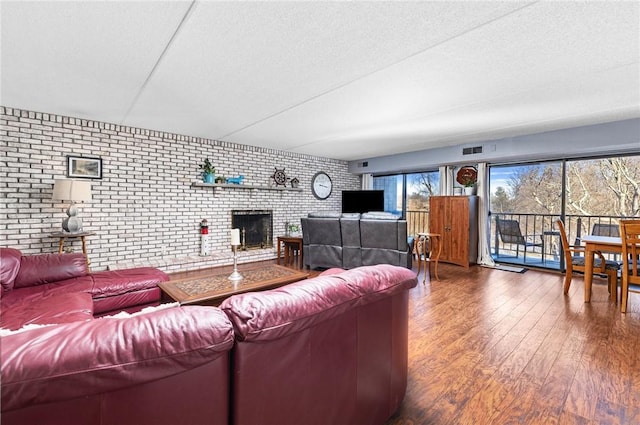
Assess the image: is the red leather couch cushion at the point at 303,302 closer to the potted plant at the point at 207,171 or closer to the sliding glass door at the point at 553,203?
the potted plant at the point at 207,171

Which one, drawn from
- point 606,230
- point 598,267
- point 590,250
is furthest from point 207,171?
point 606,230

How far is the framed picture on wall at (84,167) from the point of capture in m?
3.99

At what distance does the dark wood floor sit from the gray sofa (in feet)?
3.15

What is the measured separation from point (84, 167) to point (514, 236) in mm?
6971

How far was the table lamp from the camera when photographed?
3.58 m

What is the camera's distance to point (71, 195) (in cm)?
360

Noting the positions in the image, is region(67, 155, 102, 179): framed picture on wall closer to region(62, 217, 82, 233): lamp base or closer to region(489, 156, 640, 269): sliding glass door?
region(62, 217, 82, 233): lamp base

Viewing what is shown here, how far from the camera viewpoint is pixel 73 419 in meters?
0.76

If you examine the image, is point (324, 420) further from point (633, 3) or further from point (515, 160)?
point (515, 160)

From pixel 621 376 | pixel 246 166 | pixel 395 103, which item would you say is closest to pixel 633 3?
pixel 395 103

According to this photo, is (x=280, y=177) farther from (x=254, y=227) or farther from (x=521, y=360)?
(x=521, y=360)

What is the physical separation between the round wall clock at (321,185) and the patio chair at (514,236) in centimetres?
361

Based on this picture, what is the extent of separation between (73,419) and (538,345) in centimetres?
295

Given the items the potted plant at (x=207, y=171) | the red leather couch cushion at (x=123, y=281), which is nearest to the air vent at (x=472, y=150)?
the potted plant at (x=207, y=171)
